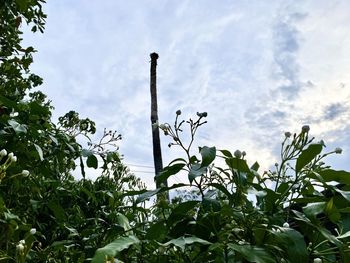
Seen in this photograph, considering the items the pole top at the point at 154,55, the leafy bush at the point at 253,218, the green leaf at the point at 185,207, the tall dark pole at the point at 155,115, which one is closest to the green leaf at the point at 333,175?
the leafy bush at the point at 253,218

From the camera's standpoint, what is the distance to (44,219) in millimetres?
2721

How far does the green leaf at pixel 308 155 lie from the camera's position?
3.72 ft

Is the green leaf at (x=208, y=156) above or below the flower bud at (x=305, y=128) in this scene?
below

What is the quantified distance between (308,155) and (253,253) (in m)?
0.32

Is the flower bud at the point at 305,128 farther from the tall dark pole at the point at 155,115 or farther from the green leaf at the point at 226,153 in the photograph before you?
the tall dark pole at the point at 155,115

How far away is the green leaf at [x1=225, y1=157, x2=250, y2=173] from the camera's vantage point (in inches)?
45.9

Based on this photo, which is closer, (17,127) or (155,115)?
(17,127)

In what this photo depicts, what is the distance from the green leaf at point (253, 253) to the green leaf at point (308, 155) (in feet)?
0.87

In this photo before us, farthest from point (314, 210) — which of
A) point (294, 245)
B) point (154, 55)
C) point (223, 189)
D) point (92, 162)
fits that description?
point (154, 55)

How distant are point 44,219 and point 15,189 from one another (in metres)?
0.83

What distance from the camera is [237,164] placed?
116 cm

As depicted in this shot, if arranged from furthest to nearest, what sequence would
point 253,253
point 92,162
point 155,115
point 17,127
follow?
point 155,115 < point 92,162 < point 17,127 < point 253,253

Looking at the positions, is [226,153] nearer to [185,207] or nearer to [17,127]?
[185,207]

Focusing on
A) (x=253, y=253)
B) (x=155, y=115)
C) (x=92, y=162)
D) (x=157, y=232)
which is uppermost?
(x=155, y=115)
